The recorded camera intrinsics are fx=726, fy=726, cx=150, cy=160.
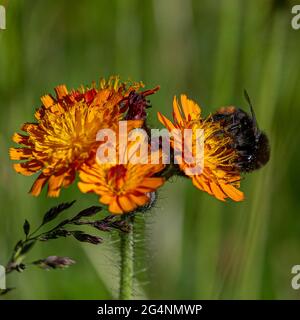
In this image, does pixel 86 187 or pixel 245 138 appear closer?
pixel 86 187

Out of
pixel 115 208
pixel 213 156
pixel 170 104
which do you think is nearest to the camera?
pixel 115 208

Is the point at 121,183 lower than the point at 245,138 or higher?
lower

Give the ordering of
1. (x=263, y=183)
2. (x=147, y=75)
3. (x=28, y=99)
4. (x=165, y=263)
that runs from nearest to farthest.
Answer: (x=263, y=183)
(x=28, y=99)
(x=165, y=263)
(x=147, y=75)

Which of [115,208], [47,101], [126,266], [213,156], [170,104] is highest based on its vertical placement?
[170,104]

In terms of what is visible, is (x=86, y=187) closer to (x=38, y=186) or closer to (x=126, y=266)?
(x=38, y=186)

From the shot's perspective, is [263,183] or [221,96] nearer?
[263,183]

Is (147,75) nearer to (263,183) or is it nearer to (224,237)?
(224,237)

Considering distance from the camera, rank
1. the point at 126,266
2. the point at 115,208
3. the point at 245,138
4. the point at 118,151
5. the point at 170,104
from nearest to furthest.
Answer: the point at 115,208 < the point at 118,151 < the point at 126,266 < the point at 245,138 < the point at 170,104

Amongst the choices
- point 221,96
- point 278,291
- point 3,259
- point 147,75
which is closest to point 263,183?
point 221,96

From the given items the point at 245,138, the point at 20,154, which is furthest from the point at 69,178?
the point at 245,138
